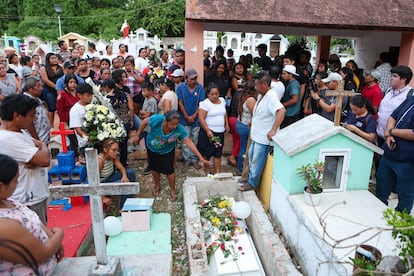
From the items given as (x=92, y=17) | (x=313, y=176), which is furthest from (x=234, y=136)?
(x=92, y=17)

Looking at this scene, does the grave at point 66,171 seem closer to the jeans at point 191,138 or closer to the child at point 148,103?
the child at point 148,103

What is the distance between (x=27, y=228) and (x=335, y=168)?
3.43m

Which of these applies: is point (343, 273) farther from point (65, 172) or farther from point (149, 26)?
point (149, 26)

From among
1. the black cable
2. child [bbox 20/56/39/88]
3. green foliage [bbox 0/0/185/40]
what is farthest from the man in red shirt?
green foliage [bbox 0/0/185/40]

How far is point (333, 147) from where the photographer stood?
3.96 m

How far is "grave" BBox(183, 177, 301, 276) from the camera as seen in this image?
3455 millimetres

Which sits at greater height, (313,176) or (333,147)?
(333,147)

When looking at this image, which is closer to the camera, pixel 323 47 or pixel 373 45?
pixel 373 45

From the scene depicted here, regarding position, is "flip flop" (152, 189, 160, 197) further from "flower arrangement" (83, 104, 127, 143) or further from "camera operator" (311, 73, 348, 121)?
"camera operator" (311, 73, 348, 121)

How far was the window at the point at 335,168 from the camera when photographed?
3.97 metres

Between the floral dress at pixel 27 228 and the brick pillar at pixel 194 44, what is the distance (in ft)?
14.6

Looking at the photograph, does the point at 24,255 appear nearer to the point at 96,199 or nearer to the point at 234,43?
the point at 96,199

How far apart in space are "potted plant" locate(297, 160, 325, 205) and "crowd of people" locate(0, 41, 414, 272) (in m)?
0.84

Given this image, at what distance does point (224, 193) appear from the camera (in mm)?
5254
